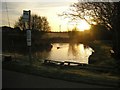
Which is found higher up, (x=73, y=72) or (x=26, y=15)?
(x=26, y=15)

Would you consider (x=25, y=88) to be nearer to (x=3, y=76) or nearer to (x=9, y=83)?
(x=9, y=83)

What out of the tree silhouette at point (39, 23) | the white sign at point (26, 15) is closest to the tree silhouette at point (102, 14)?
the white sign at point (26, 15)

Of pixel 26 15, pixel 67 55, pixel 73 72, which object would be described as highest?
pixel 26 15

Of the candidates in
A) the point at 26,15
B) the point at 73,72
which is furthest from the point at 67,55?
the point at 73,72

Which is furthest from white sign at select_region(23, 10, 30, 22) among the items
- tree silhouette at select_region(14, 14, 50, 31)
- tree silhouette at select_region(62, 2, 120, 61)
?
tree silhouette at select_region(14, 14, 50, 31)

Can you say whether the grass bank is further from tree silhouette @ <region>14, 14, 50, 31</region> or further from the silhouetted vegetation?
tree silhouette @ <region>14, 14, 50, 31</region>

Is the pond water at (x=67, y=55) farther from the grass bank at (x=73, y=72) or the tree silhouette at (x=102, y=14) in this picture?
the grass bank at (x=73, y=72)

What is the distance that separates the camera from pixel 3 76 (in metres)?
12.4

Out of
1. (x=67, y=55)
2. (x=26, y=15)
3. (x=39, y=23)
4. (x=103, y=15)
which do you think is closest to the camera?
(x=26, y=15)

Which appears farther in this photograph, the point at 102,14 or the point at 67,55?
the point at 67,55

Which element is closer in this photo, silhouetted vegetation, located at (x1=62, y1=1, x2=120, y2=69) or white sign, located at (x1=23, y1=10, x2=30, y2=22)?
white sign, located at (x1=23, y1=10, x2=30, y2=22)

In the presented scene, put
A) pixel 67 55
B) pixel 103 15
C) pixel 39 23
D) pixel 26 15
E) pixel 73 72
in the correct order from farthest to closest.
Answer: pixel 39 23 < pixel 67 55 < pixel 103 15 < pixel 26 15 < pixel 73 72

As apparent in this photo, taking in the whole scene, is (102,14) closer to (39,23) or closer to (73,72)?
(73,72)

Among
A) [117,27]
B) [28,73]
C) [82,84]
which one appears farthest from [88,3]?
[82,84]
